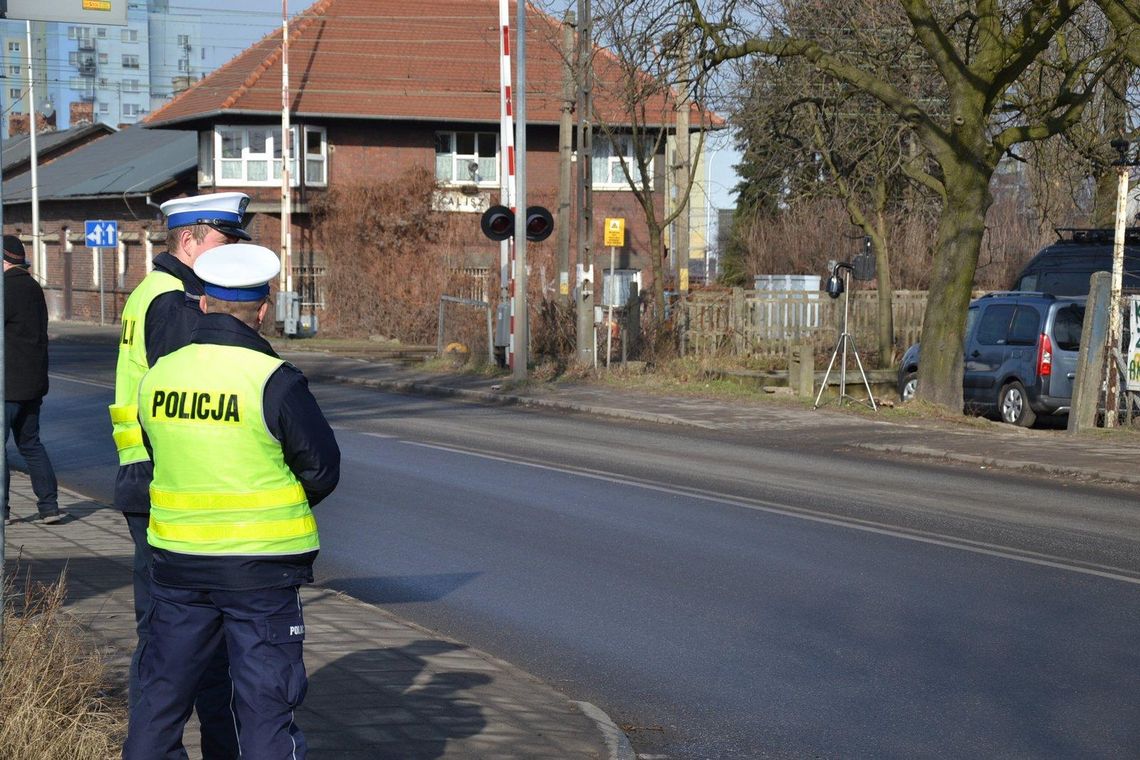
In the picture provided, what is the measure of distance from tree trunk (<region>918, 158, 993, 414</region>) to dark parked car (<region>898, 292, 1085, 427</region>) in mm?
669

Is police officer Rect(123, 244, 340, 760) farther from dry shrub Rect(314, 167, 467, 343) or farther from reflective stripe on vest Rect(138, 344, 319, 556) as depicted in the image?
dry shrub Rect(314, 167, 467, 343)

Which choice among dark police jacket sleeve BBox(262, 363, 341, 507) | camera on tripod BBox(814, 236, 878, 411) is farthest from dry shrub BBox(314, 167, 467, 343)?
dark police jacket sleeve BBox(262, 363, 341, 507)

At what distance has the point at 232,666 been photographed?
3793mm

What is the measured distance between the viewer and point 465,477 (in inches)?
508

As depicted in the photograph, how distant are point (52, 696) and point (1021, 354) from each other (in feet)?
53.2

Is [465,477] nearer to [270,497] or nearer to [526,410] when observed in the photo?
[526,410]

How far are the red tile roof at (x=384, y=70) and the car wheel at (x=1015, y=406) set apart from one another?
22768 millimetres

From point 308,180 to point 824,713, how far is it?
3788 centimetres

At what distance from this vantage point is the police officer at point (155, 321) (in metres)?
4.82

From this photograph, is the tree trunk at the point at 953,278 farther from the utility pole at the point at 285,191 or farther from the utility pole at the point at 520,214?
the utility pole at the point at 285,191

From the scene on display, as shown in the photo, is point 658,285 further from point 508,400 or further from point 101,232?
point 101,232

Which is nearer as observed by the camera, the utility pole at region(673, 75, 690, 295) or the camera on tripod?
the camera on tripod

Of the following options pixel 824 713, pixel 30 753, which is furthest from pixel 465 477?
pixel 30 753

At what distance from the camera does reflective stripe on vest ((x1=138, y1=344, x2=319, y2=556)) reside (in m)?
3.79
